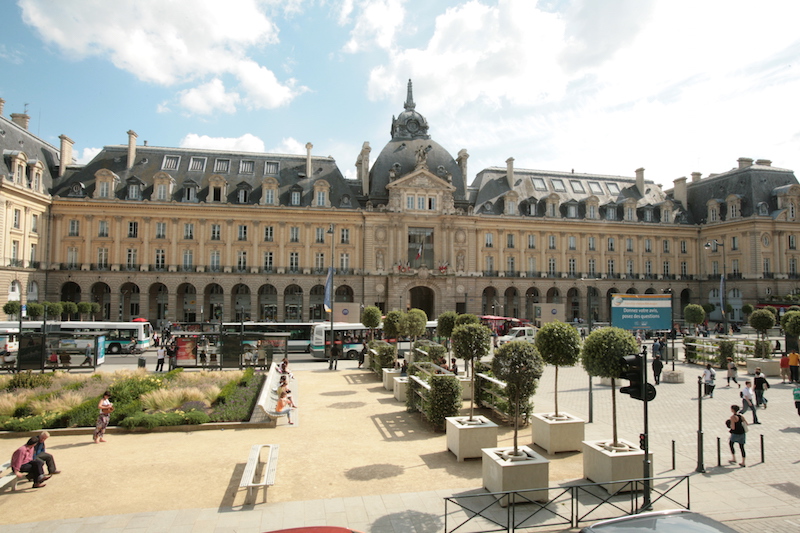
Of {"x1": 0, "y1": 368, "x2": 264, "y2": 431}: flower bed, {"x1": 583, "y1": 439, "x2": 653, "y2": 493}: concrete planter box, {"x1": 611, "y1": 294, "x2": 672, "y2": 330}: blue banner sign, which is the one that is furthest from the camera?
{"x1": 611, "y1": 294, "x2": 672, "y2": 330}: blue banner sign

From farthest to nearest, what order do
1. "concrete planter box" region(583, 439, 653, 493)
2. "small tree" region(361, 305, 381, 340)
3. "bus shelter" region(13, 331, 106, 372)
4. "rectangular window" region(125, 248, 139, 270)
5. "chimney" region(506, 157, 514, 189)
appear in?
"chimney" region(506, 157, 514, 189)
"rectangular window" region(125, 248, 139, 270)
"small tree" region(361, 305, 381, 340)
"bus shelter" region(13, 331, 106, 372)
"concrete planter box" region(583, 439, 653, 493)

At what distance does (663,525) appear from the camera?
19.6 ft

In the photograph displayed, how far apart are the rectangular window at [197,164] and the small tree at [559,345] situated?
168 ft

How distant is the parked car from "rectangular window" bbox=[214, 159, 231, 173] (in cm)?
5689

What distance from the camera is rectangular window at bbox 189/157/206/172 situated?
56.9 meters

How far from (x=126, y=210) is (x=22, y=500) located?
159ft

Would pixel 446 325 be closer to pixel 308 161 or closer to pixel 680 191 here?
pixel 308 161

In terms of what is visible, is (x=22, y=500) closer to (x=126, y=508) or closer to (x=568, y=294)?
(x=126, y=508)

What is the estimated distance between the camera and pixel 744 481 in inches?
427

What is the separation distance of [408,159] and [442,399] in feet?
157

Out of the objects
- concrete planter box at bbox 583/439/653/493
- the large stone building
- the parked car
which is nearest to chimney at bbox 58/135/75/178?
the large stone building


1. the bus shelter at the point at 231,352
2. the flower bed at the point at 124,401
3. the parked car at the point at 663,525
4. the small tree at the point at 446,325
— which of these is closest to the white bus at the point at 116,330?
the bus shelter at the point at 231,352

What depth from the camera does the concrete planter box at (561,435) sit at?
12.7m

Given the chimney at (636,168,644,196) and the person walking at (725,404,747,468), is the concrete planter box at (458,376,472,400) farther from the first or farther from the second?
the chimney at (636,168,644,196)
